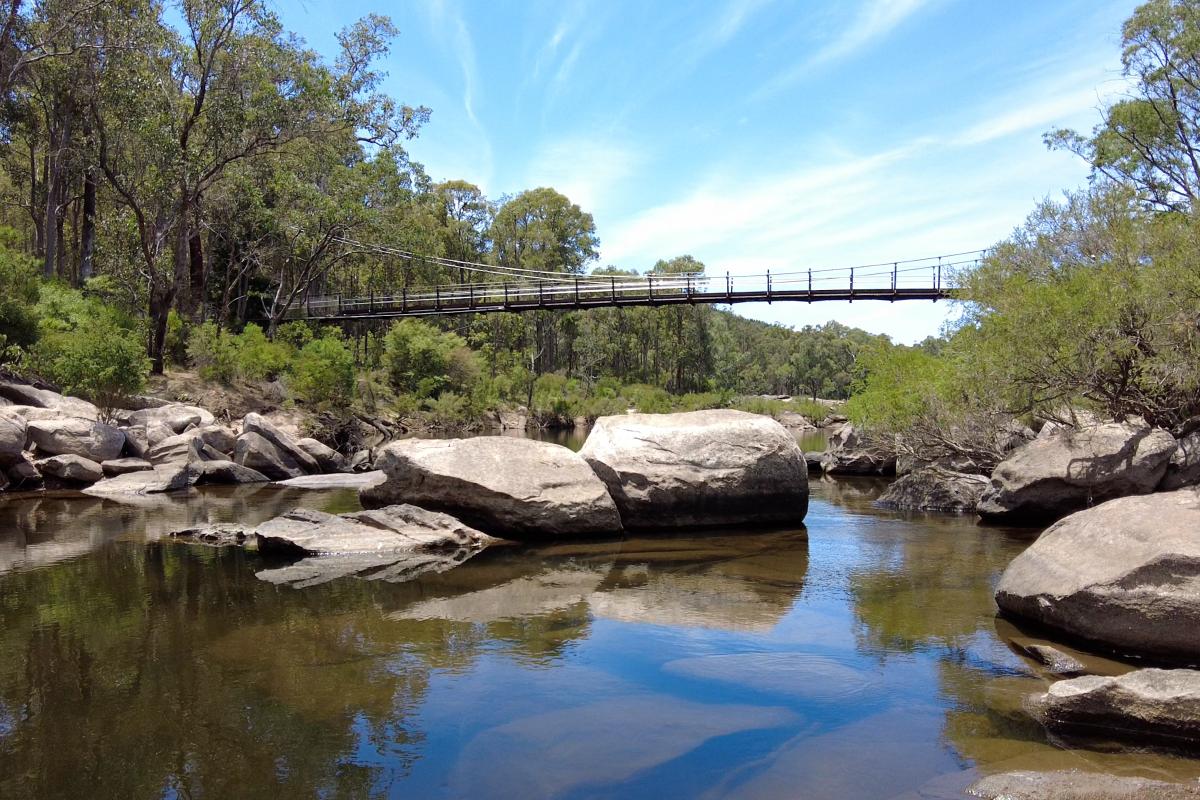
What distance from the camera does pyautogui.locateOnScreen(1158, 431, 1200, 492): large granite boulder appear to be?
959cm

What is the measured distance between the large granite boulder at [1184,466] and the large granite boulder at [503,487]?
21.7 ft

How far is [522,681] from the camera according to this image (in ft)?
16.6

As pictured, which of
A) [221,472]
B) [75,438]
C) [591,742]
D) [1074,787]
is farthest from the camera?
[221,472]

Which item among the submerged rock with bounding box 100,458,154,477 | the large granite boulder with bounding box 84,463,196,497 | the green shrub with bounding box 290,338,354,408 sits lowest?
the large granite boulder with bounding box 84,463,196,497

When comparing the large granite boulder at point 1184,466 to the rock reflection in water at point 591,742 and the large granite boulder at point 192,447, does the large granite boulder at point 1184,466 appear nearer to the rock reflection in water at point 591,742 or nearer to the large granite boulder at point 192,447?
the rock reflection in water at point 591,742

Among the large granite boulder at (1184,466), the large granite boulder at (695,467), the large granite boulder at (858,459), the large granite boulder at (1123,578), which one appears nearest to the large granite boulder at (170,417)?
the large granite boulder at (695,467)

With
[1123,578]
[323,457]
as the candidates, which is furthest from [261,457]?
[1123,578]

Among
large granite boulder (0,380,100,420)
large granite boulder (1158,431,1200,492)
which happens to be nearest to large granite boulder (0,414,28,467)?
large granite boulder (0,380,100,420)

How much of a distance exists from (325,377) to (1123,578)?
70.1 feet

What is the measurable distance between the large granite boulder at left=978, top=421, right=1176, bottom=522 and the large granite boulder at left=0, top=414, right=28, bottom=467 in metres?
14.9

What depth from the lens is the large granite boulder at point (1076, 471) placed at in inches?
389

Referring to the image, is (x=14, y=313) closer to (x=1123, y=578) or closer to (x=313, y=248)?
(x=313, y=248)

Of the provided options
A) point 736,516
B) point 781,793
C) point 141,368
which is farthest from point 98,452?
point 781,793

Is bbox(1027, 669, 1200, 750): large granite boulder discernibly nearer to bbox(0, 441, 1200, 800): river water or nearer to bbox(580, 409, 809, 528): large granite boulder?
bbox(0, 441, 1200, 800): river water
